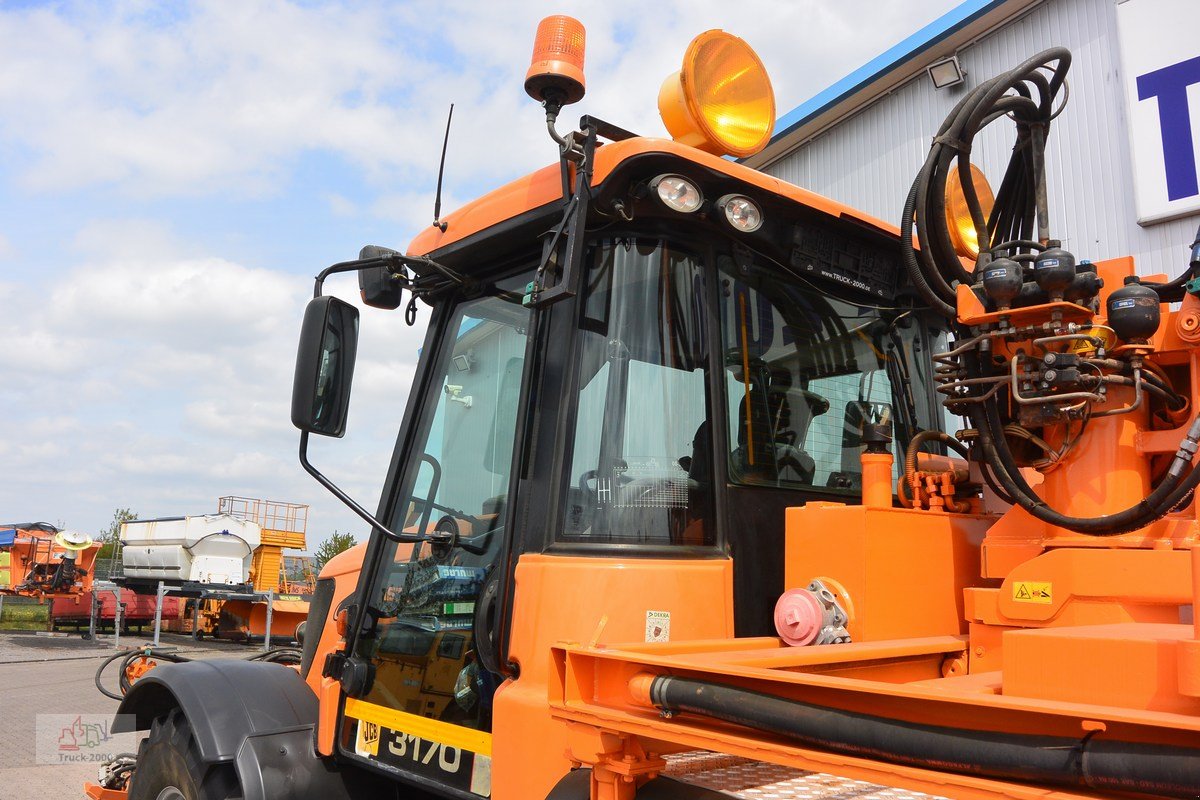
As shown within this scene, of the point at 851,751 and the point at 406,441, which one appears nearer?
the point at 851,751

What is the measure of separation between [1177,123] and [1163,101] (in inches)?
8.7

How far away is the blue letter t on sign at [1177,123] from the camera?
734 cm

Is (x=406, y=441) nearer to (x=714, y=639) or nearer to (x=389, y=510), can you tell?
(x=389, y=510)

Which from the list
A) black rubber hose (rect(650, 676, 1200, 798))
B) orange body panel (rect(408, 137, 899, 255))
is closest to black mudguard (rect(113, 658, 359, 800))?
orange body panel (rect(408, 137, 899, 255))

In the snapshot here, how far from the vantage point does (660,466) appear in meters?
2.40

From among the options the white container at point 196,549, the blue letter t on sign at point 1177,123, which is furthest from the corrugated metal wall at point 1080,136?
the white container at point 196,549

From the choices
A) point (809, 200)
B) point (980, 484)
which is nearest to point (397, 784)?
point (980, 484)

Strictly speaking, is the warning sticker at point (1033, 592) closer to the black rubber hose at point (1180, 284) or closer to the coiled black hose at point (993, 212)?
the coiled black hose at point (993, 212)

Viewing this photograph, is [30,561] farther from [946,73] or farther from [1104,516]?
[1104,516]

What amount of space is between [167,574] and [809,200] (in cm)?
2065

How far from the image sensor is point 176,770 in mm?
3111

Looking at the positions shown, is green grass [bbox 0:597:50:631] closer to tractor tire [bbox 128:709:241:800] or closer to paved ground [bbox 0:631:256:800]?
paved ground [bbox 0:631:256:800]

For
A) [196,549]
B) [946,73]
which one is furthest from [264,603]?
[946,73]

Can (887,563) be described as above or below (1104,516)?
below
